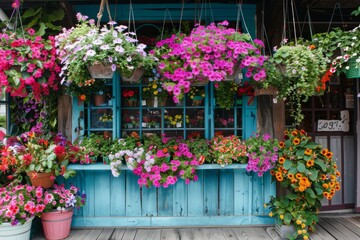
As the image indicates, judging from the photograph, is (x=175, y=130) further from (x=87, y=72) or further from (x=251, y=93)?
(x=87, y=72)

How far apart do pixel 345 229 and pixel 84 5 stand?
15.0ft

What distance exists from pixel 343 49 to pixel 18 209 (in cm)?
405

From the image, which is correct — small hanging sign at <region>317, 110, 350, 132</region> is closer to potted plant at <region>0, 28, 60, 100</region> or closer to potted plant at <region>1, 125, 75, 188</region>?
potted plant at <region>1, 125, 75, 188</region>

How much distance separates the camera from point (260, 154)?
400 cm

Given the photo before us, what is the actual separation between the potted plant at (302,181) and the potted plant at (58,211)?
2511mm

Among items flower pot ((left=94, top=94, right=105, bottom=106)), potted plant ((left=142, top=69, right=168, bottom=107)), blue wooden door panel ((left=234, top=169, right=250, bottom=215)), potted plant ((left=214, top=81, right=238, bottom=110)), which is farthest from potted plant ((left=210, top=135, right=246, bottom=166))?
flower pot ((left=94, top=94, right=105, bottom=106))

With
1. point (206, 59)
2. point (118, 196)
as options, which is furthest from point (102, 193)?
point (206, 59)

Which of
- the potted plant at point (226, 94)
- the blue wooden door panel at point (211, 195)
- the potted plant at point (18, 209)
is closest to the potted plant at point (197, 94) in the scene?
the potted plant at point (226, 94)

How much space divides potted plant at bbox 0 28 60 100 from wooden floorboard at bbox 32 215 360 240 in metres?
1.94

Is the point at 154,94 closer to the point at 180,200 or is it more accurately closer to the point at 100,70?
the point at 100,70

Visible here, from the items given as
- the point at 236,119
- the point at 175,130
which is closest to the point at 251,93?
the point at 236,119

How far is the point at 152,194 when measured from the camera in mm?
4355

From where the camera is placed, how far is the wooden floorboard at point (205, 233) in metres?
4.01

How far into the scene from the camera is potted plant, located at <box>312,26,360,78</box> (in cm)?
364
